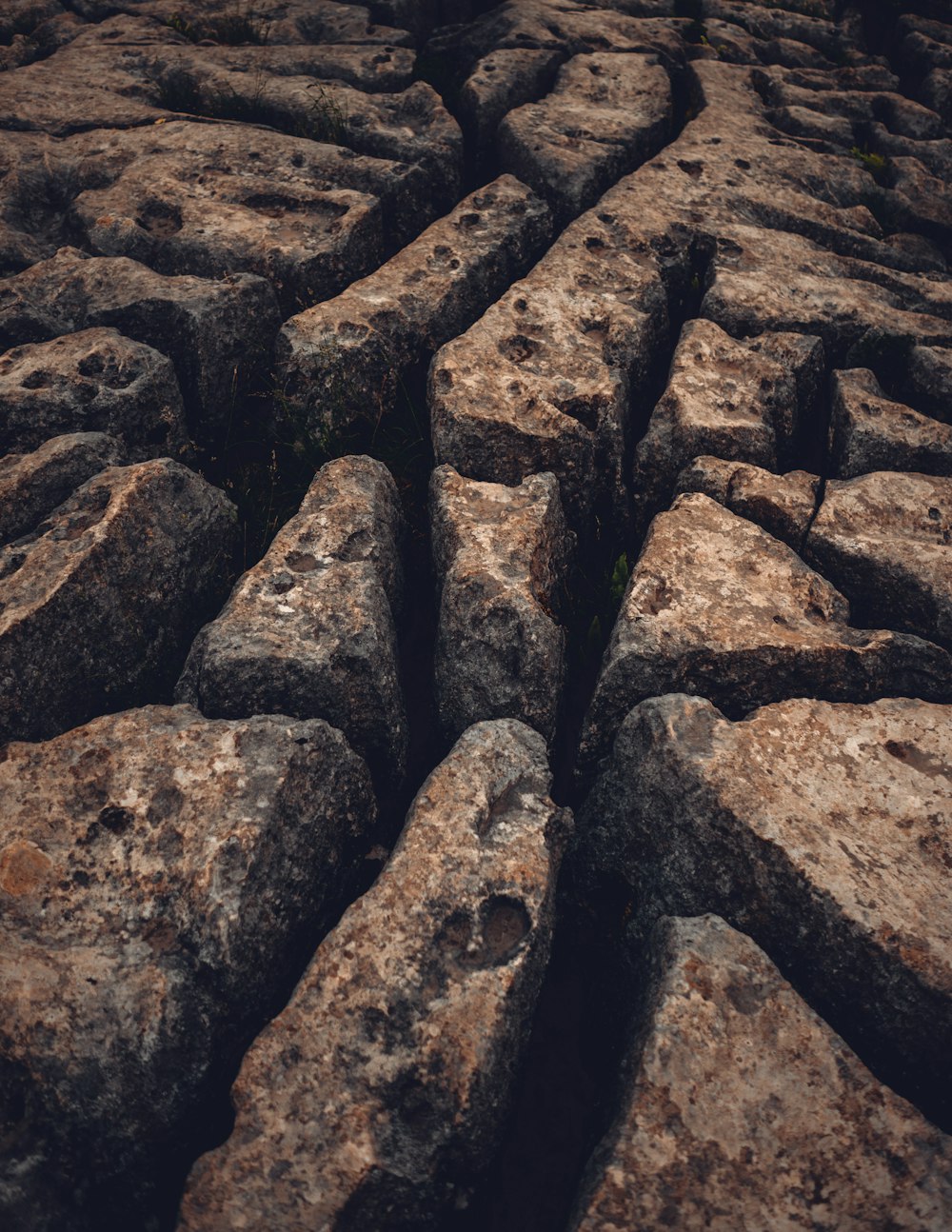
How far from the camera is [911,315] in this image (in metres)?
7.02

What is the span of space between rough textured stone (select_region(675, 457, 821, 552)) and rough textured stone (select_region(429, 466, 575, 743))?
120cm

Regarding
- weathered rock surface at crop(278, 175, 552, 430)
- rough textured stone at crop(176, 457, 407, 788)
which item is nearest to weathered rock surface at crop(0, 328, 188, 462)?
weathered rock surface at crop(278, 175, 552, 430)

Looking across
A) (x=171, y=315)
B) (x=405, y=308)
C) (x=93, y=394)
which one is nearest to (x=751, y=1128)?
(x=93, y=394)

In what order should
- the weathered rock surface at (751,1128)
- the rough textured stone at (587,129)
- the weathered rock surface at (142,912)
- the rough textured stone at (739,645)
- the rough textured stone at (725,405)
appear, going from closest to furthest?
the weathered rock surface at (751,1128), the weathered rock surface at (142,912), the rough textured stone at (739,645), the rough textured stone at (725,405), the rough textured stone at (587,129)

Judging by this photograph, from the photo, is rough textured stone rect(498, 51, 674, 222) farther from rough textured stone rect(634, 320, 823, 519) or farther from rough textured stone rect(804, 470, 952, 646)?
rough textured stone rect(804, 470, 952, 646)

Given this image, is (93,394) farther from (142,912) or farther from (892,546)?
(892,546)

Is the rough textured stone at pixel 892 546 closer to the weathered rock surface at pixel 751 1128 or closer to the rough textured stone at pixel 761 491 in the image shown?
the rough textured stone at pixel 761 491

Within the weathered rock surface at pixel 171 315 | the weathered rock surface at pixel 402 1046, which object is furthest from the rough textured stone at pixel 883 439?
the weathered rock surface at pixel 171 315

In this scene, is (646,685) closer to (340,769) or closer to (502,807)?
(502,807)

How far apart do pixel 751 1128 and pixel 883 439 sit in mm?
4614

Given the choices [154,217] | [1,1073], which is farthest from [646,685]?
[154,217]

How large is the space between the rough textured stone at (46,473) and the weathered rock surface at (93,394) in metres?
0.23

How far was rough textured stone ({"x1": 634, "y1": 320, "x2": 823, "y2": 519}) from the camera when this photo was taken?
19.0 ft

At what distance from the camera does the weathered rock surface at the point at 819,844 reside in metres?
3.53
